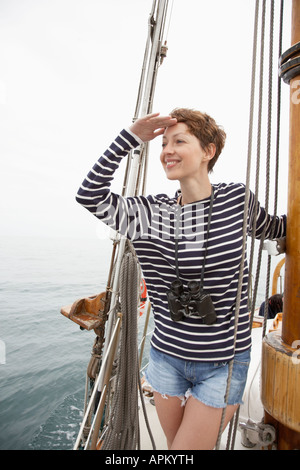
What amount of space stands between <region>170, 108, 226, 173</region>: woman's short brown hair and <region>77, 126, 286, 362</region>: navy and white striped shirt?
0.25m

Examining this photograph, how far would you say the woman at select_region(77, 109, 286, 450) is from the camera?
1.13 meters

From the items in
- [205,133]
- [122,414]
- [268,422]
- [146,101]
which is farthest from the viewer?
[146,101]

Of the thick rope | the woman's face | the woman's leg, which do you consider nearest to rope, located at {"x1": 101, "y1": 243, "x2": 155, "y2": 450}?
the thick rope

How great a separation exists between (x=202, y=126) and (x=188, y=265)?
708 mm

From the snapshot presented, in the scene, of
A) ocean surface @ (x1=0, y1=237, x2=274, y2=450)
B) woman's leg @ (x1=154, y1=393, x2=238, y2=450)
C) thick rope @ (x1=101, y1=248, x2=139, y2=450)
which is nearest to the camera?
woman's leg @ (x1=154, y1=393, x2=238, y2=450)

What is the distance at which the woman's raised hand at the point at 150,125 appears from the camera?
1238 millimetres

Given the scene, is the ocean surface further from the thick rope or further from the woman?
the woman

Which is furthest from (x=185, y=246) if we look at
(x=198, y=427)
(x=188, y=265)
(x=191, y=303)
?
(x=198, y=427)

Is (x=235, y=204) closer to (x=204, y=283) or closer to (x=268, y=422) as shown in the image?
(x=204, y=283)

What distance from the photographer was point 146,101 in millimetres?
2342

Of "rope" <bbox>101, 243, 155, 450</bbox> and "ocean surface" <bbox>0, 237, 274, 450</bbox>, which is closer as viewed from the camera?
"rope" <bbox>101, 243, 155, 450</bbox>

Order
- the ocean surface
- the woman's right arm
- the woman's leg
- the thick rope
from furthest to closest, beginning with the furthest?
the ocean surface, the thick rope, the woman's right arm, the woman's leg
